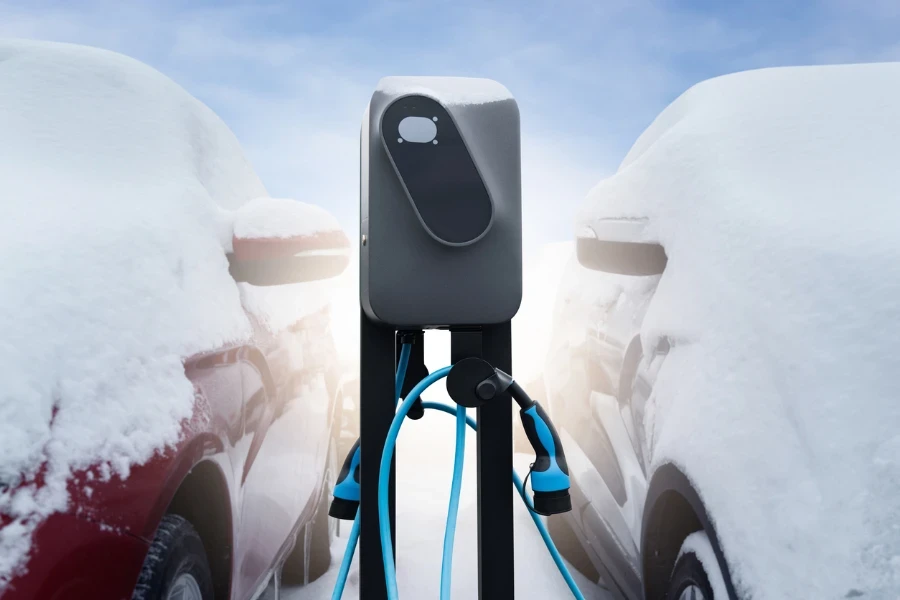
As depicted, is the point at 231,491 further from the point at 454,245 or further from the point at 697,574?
the point at 697,574

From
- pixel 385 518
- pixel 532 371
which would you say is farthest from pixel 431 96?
pixel 532 371

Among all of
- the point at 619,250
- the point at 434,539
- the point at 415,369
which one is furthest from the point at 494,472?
the point at 434,539

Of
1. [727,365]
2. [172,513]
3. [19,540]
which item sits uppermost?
[727,365]

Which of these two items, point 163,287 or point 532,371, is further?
point 532,371

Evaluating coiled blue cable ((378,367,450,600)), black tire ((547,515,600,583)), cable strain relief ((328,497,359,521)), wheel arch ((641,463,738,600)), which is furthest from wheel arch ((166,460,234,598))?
black tire ((547,515,600,583))

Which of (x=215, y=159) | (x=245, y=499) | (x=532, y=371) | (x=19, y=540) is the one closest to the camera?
(x=19, y=540)

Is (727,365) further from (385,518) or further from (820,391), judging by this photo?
(385,518)

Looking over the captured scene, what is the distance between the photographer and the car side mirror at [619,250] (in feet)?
6.02

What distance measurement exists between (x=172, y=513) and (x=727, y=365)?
1209mm

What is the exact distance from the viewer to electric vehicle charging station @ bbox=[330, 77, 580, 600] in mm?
1146

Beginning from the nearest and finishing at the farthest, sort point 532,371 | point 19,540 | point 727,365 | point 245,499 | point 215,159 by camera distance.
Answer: point 19,540, point 727,365, point 245,499, point 215,159, point 532,371

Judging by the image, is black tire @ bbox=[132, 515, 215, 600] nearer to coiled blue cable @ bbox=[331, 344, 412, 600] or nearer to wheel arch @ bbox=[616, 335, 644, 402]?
coiled blue cable @ bbox=[331, 344, 412, 600]

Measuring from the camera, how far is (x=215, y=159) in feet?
7.14

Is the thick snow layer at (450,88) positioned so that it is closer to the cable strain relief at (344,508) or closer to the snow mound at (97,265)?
the snow mound at (97,265)
